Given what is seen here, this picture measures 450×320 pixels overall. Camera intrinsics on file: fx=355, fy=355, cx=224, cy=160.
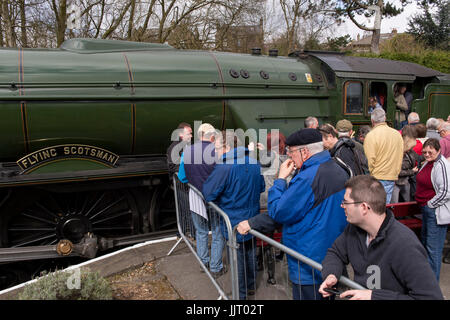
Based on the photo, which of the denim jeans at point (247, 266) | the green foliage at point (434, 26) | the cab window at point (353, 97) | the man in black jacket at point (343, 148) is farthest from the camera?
the green foliage at point (434, 26)

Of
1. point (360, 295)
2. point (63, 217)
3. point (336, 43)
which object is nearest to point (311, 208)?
point (360, 295)

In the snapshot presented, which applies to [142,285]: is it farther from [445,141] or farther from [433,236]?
[445,141]

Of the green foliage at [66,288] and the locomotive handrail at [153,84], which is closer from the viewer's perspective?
the green foliage at [66,288]

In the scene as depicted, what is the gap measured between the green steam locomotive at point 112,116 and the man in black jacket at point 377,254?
3.28 meters

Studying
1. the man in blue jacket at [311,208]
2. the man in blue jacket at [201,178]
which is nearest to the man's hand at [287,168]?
the man in blue jacket at [311,208]

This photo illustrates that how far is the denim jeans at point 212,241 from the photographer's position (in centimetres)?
372

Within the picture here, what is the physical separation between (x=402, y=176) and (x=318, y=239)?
3.23m

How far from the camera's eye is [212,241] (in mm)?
3799

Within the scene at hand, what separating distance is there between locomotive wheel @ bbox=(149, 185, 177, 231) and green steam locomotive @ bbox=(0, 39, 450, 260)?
0.02m

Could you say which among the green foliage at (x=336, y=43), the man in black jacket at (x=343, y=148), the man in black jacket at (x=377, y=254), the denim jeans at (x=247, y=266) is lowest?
the denim jeans at (x=247, y=266)

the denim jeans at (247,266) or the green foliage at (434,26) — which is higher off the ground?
the green foliage at (434,26)

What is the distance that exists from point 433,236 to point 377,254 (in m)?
2.18

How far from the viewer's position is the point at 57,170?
172 inches

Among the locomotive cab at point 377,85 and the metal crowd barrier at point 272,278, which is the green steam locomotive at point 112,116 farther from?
the metal crowd barrier at point 272,278
